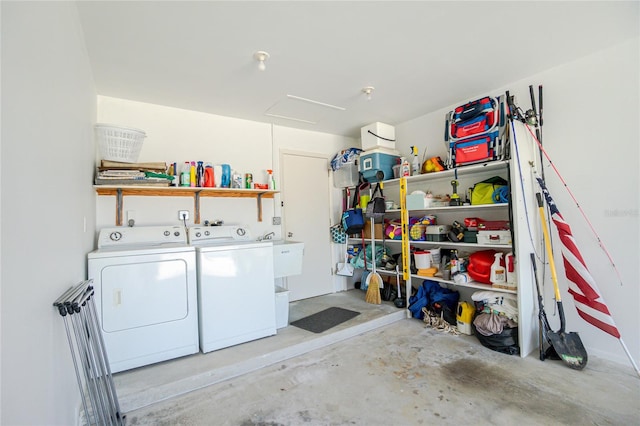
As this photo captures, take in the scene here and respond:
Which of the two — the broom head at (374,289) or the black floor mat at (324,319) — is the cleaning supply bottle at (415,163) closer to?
the broom head at (374,289)

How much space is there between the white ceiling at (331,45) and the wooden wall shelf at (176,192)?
0.94 metres

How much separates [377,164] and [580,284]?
7.53 ft

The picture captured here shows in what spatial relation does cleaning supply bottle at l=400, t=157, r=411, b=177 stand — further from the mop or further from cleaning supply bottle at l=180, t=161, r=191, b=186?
cleaning supply bottle at l=180, t=161, r=191, b=186

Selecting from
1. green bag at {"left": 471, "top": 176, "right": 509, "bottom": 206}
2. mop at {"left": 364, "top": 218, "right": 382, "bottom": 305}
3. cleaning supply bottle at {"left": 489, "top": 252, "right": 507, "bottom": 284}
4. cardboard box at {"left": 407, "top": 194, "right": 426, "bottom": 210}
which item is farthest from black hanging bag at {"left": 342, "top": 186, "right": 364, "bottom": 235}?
cleaning supply bottle at {"left": 489, "top": 252, "right": 507, "bottom": 284}

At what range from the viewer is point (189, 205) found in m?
3.33

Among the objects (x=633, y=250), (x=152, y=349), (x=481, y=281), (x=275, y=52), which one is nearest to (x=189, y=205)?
(x=152, y=349)

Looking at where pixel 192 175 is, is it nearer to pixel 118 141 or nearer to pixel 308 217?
pixel 118 141

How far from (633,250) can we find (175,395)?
356 centimetres

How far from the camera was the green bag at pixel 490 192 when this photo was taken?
278 cm

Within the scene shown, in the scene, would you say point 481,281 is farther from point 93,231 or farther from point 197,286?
point 93,231

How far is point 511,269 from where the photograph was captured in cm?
264

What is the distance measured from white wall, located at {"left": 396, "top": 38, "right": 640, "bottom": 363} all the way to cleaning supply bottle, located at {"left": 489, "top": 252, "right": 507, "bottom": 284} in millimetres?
401

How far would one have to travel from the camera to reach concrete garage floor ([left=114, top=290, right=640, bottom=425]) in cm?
182

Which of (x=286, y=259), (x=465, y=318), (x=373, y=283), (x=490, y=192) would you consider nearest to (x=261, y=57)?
(x=286, y=259)
